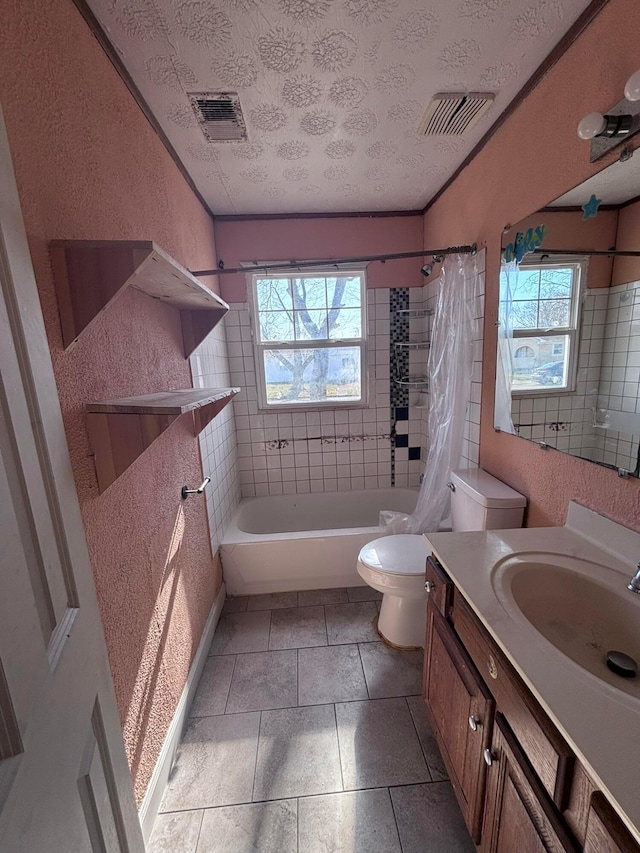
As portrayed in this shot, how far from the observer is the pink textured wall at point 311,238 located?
2.42 m

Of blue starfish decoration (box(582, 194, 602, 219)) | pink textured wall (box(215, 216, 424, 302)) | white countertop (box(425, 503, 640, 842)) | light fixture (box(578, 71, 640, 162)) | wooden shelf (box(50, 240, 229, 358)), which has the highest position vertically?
pink textured wall (box(215, 216, 424, 302))

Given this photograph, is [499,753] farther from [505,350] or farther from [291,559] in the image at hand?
[291,559]

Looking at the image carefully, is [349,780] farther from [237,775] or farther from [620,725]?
[620,725]

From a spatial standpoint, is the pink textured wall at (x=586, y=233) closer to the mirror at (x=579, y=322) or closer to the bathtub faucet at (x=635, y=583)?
the mirror at (x=579, y=322)

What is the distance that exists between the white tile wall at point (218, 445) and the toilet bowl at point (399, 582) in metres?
0.92

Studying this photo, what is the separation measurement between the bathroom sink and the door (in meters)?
0.94

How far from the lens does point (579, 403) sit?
46.8 inches

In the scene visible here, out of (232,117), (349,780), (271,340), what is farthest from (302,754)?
(232,117)

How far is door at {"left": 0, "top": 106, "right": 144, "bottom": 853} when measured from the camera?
49 centimetres

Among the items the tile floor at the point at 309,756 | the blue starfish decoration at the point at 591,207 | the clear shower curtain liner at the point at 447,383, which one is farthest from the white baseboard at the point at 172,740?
the blue starfish decoration at the point at 591,207

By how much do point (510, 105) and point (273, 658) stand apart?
8.69 ft

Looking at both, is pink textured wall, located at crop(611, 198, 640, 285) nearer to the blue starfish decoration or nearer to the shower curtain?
the blue starfish decoration

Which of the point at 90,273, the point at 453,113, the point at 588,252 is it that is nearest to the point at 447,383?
the point at 588,252

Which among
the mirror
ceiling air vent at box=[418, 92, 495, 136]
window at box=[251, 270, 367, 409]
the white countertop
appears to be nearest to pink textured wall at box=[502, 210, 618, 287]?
the mirror
